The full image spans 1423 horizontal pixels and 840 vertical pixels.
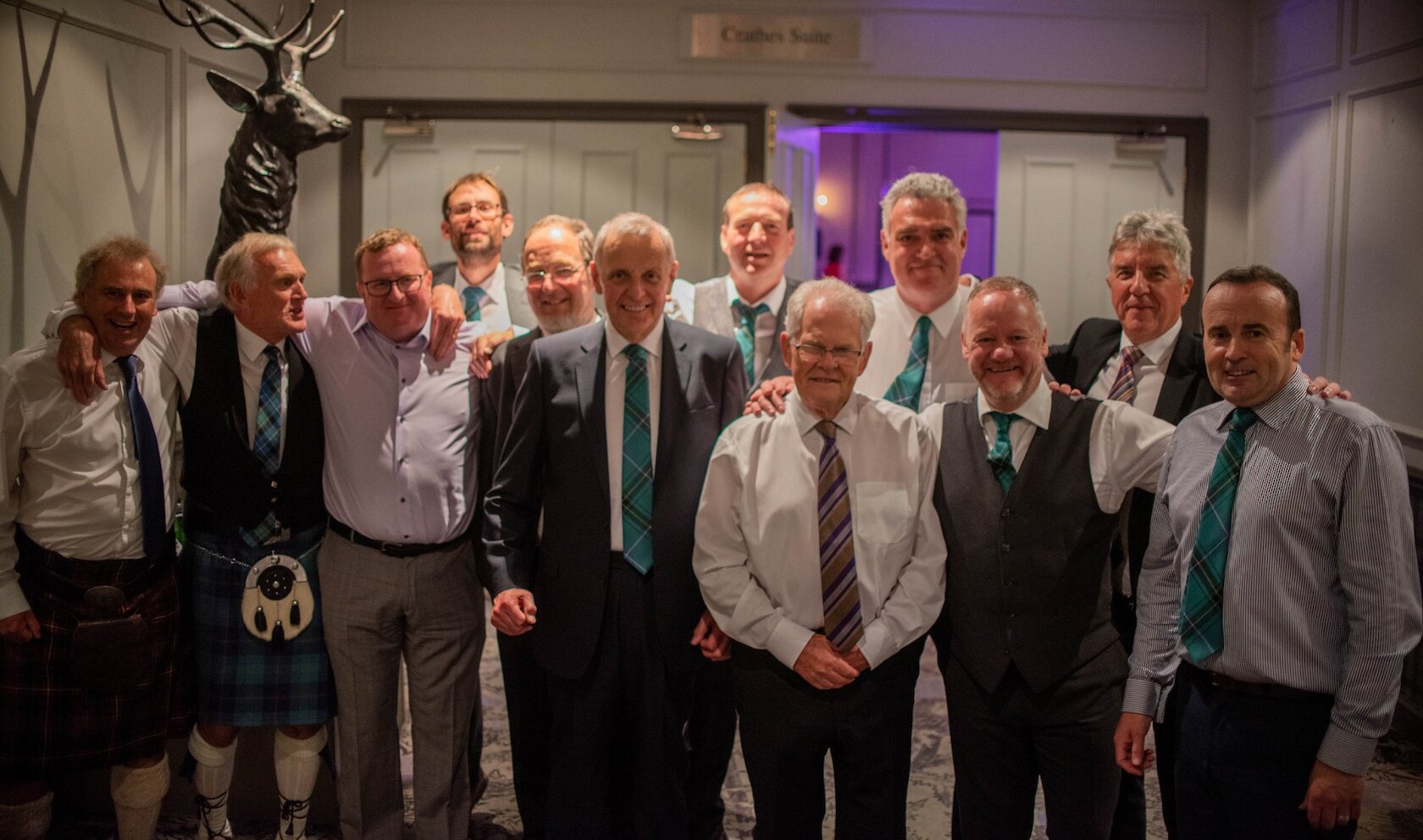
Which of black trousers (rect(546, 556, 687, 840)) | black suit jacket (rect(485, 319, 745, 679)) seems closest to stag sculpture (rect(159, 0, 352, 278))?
black suit jacket (rect(485, 319, 745, 679))

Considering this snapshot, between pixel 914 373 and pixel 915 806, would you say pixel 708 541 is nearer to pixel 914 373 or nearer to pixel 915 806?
pixel 914 373

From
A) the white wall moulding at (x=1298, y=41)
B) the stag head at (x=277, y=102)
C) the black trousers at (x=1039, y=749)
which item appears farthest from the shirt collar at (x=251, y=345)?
the white wall moulding at (x=1298, y=41)

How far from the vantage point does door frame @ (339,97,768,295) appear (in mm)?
5785

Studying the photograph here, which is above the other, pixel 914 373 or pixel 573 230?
pixel 573 230

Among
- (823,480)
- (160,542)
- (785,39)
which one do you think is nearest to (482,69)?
(785,39)

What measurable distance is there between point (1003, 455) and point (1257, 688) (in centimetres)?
66

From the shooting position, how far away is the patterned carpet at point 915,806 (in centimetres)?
323

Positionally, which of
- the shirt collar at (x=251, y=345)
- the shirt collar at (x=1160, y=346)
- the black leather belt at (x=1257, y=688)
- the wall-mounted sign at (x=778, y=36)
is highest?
the wall-mounted sign at (x=778, y=36)

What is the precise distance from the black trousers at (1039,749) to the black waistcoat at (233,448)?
168 centimetres

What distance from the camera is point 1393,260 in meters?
4.61

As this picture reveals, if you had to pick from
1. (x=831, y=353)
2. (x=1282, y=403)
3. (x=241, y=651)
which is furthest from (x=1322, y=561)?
(x=241, y=651)

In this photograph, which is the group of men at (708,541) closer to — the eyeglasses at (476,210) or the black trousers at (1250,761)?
the black trousers at (1250,761)

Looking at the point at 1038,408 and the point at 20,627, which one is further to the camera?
the point at 20,627

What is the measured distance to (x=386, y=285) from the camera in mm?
2832
